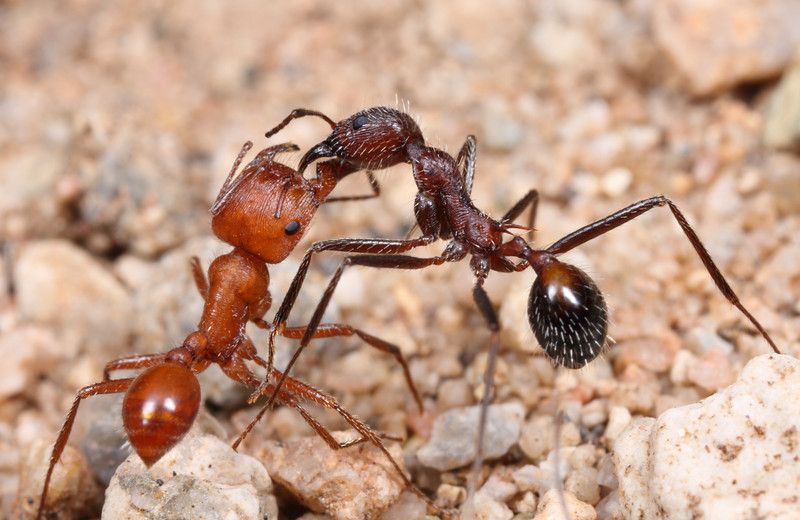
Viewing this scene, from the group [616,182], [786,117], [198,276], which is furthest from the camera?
[616,182]

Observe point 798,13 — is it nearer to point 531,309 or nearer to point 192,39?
point 531,309

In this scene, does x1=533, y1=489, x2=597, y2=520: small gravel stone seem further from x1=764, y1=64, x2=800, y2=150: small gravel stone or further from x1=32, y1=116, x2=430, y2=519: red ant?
x1=764, y1=64, x2=800, y2=150: small gravel stone

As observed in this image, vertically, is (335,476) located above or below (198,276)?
below

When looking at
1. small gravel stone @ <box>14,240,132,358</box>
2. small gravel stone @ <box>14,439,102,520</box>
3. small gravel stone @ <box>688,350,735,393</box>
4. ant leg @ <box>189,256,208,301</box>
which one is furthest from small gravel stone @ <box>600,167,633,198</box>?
small gravel stone @ <box>14,439,102,520</box>

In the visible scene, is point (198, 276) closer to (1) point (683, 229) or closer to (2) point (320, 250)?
(2) point (320, 250)

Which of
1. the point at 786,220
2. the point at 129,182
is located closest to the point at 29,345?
the point at 129,182

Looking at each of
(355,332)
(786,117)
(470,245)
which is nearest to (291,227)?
(355,332)

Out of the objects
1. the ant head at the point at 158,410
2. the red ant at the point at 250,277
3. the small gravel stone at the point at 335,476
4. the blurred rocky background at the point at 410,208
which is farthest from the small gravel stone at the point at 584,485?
the ant head at the point at 158,410
